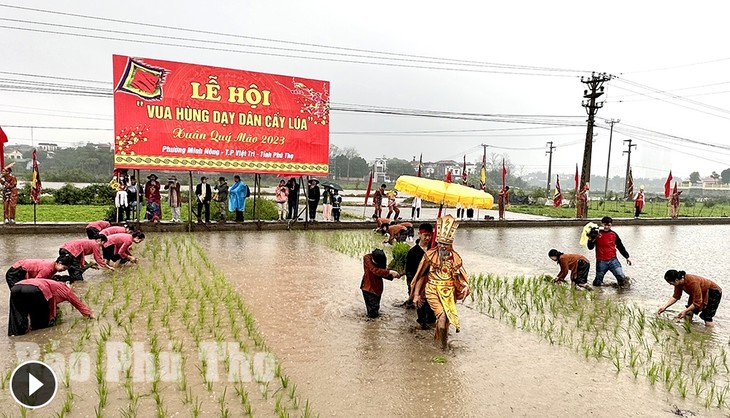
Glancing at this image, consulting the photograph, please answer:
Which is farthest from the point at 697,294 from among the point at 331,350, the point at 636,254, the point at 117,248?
the point at 117,248

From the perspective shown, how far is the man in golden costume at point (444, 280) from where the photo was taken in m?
5.70

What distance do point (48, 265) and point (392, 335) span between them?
4786mm

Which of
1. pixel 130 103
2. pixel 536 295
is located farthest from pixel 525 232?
pixel 130 103

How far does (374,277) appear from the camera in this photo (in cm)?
669

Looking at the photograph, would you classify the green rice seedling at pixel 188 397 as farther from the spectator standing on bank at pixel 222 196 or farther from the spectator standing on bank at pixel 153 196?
the spectator standing on bank at pixel 222 196

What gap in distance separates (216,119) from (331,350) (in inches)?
463

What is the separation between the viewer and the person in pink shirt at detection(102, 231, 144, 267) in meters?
9.12

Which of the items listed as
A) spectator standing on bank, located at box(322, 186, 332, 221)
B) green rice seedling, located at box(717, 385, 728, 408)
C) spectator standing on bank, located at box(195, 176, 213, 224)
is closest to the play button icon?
green rice seedling, located at box(717, 385, 728, 408)

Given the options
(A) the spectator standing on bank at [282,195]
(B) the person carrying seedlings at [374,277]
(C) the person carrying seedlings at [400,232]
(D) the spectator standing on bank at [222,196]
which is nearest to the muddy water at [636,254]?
(C) the person carrying seedlings at [400,232]

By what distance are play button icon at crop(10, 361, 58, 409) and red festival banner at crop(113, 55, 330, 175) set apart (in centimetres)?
1087

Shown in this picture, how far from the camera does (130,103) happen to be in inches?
563

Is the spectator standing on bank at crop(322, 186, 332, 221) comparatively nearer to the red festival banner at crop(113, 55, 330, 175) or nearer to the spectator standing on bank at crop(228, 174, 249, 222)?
the red festival banner at crop(113, 55, 330, 175)

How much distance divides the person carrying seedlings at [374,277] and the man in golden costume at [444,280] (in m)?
0.74

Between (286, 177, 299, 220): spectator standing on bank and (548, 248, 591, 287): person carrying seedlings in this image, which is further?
(286, 177, 299, 220): spectator standing on bank
